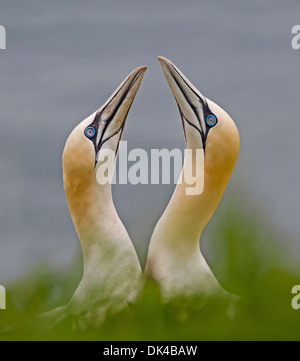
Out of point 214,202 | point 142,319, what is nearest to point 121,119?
point 214,202

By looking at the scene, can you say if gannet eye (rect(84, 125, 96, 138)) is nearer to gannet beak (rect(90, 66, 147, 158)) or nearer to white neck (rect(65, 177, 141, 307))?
gannet beak (rect(90, 66, 147, 158))

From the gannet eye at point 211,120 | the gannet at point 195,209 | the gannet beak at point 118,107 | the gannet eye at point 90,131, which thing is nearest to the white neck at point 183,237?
the gannet at point 195,209

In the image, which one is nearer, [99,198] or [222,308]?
[222,308]

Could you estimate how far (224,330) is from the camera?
248 cm

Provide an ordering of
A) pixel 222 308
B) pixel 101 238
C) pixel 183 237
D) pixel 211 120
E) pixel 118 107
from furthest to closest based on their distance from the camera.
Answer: pixel 118 107, pixel 211 120, pixel 183 237, pixel 101 238, pixel 222 308

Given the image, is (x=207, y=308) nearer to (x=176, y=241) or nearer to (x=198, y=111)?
(x=176, y=241)

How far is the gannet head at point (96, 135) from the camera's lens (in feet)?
17.0

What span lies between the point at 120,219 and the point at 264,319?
9.53ft

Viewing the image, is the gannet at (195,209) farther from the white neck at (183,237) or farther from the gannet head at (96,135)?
the gannet head at (96,135)

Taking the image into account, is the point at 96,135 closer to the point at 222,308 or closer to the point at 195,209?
the point at 195,209

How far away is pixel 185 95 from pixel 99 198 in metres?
1.14

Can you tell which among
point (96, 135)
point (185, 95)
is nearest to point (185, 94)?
point (185, 95)

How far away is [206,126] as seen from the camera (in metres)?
5.38

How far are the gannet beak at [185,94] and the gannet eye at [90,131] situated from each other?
2.42 feet
